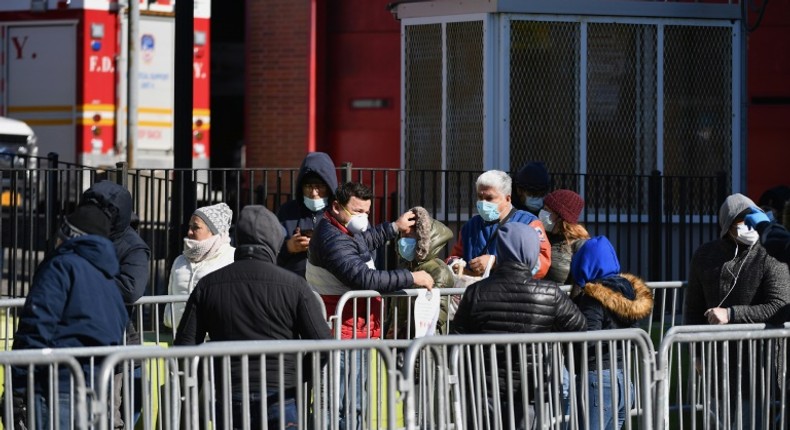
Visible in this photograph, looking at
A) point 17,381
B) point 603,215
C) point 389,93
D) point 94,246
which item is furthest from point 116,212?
point 389,93

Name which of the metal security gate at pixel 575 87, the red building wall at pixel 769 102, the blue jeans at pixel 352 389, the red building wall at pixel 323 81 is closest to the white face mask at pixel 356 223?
the blue jeans at pixel 352 389

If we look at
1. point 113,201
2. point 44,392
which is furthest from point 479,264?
point 44,392

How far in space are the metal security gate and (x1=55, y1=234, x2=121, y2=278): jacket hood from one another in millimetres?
6744

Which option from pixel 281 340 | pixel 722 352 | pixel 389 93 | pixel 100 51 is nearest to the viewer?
pixel 281 340

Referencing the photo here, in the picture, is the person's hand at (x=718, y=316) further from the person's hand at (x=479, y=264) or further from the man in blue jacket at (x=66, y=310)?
the man in blue jacket at (x=66, y=310)

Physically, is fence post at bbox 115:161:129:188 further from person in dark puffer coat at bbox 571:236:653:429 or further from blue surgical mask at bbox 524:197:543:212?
person in dark puffer coat at bbox 571:236:653:429

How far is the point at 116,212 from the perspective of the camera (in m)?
7.04

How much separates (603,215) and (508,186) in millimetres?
4401

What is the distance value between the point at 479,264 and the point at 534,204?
50.1 inches

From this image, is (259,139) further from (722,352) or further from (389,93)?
(722,352)

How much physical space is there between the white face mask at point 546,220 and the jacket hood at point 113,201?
289cm

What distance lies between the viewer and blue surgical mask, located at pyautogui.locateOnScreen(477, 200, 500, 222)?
880 cm

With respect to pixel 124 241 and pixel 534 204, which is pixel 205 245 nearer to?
pixel 124 241

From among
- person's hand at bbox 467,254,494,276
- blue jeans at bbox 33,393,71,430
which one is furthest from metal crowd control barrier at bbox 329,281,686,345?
blue jeans at bbox 33,393,71,430
